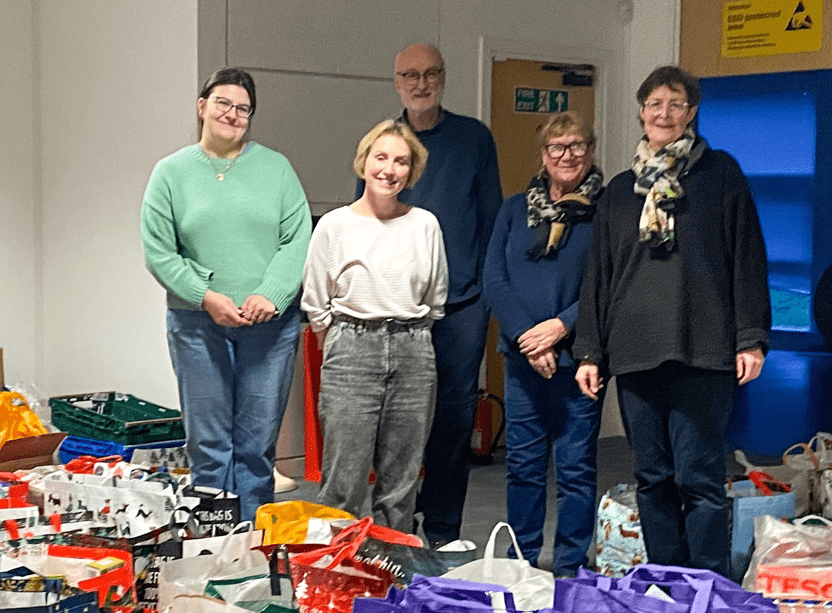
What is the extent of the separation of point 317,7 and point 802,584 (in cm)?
325

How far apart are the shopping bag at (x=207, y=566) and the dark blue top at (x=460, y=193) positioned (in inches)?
53.7

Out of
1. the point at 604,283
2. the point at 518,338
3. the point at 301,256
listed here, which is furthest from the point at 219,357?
the point at 604,283

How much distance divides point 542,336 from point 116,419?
2.16 metres

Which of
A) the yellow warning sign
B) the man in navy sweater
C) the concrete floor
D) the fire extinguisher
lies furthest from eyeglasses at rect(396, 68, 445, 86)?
the yellow warning sign

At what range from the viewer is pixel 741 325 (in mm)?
2969

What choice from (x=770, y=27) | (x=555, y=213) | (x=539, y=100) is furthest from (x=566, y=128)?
(x=770, y=27)

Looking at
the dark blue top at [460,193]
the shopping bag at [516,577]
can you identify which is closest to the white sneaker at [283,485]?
→ the dark blue top at [460,193]

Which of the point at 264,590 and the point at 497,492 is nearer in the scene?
the point at 264,590

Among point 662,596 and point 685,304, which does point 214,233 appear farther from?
point 662,596

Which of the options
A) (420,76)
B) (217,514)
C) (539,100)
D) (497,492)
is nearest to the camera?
(217,514)

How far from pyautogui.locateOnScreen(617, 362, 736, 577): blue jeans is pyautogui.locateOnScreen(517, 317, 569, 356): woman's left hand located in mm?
243

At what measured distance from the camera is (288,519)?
8.85ft

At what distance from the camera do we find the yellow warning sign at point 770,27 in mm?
5562

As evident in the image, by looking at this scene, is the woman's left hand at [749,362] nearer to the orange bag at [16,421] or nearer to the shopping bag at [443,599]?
the shopping bag at [443,599]
